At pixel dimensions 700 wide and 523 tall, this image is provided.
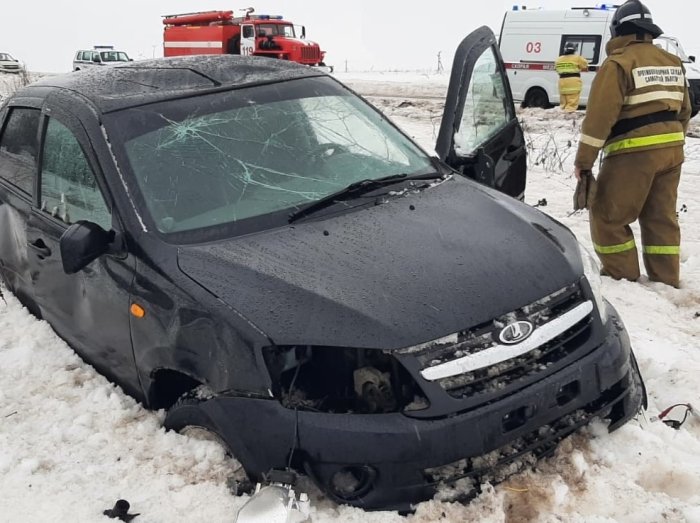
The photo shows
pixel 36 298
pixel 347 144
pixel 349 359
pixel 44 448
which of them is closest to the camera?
pixel 349 359

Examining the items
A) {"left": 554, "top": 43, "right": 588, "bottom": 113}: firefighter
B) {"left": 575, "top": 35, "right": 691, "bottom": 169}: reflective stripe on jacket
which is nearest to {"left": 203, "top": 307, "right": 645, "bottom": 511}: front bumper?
{"left": 575, "top": 35, "right": 691, "bottom": 169}: reflective stripe on jacket

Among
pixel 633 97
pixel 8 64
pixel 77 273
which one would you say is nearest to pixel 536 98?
pixel 633 97

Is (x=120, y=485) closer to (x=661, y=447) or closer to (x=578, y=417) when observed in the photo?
(x=578, y=417)

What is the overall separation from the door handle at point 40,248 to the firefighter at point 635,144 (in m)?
3.29

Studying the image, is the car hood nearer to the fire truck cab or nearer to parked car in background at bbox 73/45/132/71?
the fire truck cab

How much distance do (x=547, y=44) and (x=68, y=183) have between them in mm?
14581

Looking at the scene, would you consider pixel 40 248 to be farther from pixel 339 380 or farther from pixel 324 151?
pixel 339 380

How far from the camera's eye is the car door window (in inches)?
157

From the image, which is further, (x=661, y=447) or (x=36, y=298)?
(x=36, y=298)

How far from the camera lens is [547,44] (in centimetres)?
1575

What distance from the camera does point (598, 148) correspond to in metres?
4.48

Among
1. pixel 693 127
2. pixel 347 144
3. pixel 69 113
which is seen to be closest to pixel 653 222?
pixel 347 144

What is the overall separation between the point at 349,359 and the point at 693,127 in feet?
38.8

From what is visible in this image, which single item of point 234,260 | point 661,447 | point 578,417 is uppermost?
point 234,260
